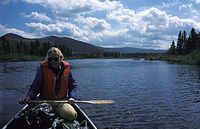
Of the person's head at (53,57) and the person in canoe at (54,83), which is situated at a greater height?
the person's head at (53,57)

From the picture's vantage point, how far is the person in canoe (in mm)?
5383

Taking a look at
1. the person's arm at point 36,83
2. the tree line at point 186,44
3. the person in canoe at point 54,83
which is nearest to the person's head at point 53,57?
the person in canoe at point 54,83

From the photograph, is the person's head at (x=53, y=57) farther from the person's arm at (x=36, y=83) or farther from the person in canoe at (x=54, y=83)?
the person's arm at (x=36, y=83)

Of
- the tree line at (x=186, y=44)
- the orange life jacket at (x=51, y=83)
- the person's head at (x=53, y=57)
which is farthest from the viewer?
the tree line at (x=186, y=44)

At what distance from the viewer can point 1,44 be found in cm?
11494

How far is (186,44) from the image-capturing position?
9156cm

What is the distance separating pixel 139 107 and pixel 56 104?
6.65 meters

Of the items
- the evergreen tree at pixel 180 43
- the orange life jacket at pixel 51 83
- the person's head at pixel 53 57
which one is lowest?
the orange life jacket at pixel 51 83

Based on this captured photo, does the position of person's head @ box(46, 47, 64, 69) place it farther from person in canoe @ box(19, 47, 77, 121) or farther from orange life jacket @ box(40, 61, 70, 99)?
orange life jacket @ box(40, 61, 70, 99)

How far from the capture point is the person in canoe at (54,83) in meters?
5.38

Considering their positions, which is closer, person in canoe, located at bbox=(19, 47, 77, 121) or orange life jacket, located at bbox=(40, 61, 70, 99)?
person in canoe, located at bbox=(19, 47, 77, 121)

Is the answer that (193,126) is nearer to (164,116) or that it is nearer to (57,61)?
(164,116)

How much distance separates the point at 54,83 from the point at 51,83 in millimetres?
93

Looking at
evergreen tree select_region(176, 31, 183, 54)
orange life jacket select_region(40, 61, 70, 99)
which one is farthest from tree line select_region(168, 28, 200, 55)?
orange life jacket select_region(40, 61, 70, 99)
